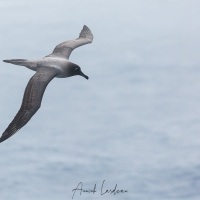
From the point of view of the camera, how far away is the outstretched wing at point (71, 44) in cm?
3169

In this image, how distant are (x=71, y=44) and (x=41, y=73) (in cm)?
638

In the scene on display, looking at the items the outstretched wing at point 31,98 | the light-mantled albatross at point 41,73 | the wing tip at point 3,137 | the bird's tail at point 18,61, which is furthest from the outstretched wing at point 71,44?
the wing tip at point 3,137

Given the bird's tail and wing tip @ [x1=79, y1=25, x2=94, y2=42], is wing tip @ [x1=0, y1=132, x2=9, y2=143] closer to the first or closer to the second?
the bird's tail

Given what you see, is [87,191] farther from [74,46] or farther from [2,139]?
[74,46]

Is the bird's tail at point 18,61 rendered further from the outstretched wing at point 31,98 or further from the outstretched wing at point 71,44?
the outstretched wing at point 71,44

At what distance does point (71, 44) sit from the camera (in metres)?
32.9

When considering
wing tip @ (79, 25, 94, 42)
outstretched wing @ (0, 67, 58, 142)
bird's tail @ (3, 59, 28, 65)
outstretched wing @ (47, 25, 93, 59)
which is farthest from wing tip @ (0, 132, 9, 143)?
wing tip @ (79, 25, 94, 42)

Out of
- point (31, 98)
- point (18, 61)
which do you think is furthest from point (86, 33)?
point (31, 98)

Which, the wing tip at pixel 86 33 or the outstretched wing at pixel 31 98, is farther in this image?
the wing tip at pixel 86 33

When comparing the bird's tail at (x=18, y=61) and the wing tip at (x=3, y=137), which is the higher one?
the bird's tail at (x=18, y=61)

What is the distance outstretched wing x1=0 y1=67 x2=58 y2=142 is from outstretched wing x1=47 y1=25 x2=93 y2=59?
426cm

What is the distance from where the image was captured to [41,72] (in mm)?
26938

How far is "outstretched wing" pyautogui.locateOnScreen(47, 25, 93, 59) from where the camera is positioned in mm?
31688

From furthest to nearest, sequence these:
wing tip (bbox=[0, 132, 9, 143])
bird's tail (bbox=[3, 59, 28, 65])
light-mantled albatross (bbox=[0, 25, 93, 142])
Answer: bird's tail (bbox=[3, 59, 28, 65])
light-mantled albatross (bbox=[0, 25, 93, 142])
wing tip (bbox=[0, 132, 9, 143])
